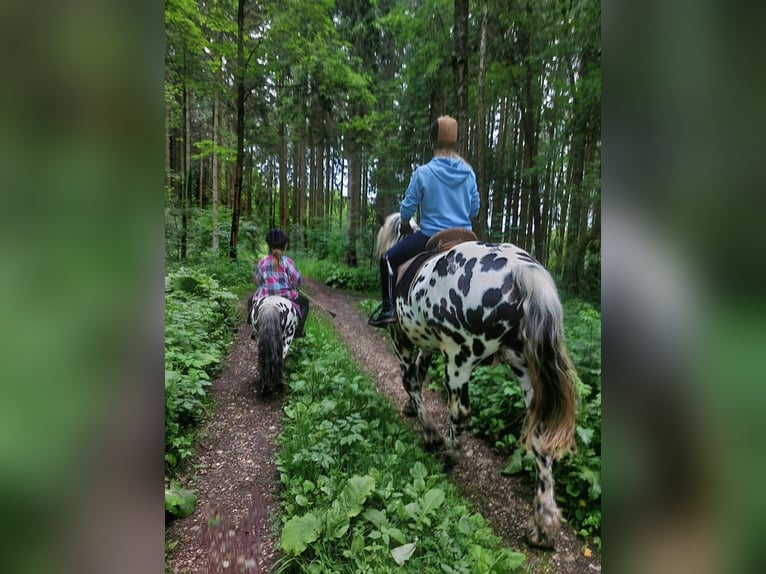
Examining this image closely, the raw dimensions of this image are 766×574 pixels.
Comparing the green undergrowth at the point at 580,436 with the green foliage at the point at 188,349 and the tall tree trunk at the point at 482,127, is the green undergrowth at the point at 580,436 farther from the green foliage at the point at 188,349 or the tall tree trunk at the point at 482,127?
the green foliage at the point at 188,349

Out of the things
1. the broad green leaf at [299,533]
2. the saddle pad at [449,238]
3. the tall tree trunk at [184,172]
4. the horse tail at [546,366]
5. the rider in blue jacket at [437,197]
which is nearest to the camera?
the broad green leaf at [299,533]

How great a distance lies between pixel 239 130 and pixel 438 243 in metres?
1.09

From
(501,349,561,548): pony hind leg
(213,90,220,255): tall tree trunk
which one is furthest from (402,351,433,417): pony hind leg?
(213,90,220,255): tall tree trunk

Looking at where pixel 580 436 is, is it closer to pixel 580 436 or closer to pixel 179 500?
pixel 580 436

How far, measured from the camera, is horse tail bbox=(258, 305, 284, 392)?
1612mm

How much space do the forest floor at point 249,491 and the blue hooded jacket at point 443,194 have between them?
26.9 inches

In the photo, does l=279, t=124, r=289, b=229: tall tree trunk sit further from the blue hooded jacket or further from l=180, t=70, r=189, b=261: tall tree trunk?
the blue hooded jacket

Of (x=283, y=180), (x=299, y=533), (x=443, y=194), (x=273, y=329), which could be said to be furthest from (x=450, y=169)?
(x=299, y=533)

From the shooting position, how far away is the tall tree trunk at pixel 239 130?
1420mm

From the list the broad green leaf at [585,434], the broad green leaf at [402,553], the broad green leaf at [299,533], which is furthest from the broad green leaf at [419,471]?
the broad green leaf at [585,434]

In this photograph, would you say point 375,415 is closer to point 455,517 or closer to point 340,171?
point 455,517
